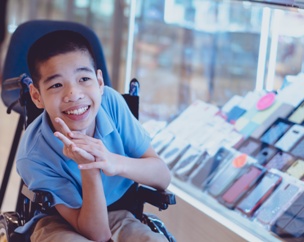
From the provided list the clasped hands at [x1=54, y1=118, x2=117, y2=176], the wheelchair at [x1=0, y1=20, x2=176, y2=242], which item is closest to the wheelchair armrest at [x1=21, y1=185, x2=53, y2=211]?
the wheelchair at [x1=0, y1=20, x2=176, y2=242]

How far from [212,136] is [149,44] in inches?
95.3

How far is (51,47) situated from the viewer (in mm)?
1492

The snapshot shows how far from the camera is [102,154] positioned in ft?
4.55

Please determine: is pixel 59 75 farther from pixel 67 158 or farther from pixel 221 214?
pixel 221 214

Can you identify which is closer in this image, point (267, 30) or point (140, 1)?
point (267, 30)

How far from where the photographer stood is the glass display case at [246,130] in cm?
195

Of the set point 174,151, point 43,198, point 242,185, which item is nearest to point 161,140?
point 174,151

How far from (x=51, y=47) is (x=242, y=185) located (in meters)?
0.97

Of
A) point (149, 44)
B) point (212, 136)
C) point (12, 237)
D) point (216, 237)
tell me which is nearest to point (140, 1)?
point (149, 44)

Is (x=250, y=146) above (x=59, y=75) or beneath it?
beneath

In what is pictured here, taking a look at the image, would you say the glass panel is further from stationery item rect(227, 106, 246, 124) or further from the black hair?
the black hair

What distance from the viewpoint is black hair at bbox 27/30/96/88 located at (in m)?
1.49

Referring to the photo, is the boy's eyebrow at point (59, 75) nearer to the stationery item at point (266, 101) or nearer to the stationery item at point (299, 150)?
the stationery item at point (299, 150)

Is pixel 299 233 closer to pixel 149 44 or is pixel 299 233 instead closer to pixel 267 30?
pixel 267 30
